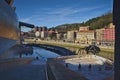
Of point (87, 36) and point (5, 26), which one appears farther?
point (87, 36)

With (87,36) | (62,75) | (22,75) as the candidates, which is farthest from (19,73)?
(87,36)

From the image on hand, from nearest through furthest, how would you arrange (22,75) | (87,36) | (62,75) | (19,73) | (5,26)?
(5,26) < (22,75) < (19,73) < (62,75) < (87,36)

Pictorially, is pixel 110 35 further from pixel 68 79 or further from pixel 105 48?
pixel 68 79

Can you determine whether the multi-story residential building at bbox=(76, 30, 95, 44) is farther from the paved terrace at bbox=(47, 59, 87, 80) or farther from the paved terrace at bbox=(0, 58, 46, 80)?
the paved terrace at bbox=(0, 58, 46, 80)

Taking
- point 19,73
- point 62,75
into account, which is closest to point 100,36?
point 62,75

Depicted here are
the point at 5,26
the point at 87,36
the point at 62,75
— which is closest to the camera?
the point at 5,26

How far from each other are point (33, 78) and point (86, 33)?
125 meters

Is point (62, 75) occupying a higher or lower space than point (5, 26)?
lower

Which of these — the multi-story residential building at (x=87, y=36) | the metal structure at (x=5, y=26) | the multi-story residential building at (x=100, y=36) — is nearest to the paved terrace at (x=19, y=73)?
the metal structure at (x=5, y=26)

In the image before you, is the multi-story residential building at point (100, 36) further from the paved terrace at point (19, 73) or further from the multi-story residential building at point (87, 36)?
the paved terrace at point (19, 73)

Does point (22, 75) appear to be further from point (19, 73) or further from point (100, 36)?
point (100, 36)

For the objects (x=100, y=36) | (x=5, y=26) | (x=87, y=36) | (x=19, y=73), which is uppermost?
(x=87, y=36)

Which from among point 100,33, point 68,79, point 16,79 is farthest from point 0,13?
point 100,33

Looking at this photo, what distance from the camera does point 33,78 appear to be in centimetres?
1356
